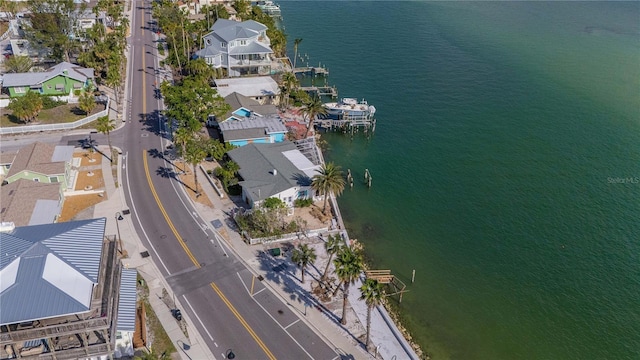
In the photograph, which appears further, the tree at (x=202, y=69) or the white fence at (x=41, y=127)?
the tree at (x=202, y=69)

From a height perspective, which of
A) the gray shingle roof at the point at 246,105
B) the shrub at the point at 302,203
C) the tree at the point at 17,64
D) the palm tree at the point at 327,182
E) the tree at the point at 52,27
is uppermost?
A: the tree at the point at 52,27

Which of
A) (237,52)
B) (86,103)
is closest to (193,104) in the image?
(86,103)

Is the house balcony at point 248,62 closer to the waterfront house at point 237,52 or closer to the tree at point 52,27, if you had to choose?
the waterfront house at point 237,52

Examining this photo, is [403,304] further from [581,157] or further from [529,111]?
[529,111]

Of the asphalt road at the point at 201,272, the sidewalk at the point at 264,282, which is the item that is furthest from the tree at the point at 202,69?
the sidewalk at the point at 264,282

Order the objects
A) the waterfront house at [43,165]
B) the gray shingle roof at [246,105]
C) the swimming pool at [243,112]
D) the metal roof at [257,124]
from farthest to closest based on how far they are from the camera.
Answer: the gray shingle roof at [246,105], the swimming pool at [243,112], the metal roof at [257,124], the waterfront house at [43,165]

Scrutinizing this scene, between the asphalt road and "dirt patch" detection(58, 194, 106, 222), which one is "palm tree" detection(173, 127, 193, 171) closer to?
the asphalt road

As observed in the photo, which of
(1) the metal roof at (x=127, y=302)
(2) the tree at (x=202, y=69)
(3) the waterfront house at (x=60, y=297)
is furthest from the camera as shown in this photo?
(2) the tree at (x=202, y=69)

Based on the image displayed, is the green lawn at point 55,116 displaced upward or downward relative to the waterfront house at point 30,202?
upward
